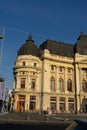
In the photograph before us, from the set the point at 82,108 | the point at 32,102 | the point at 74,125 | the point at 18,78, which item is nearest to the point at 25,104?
the point at 32,102

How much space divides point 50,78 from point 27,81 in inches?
263

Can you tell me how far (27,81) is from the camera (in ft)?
175

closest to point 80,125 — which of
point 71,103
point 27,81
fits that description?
point 27,81

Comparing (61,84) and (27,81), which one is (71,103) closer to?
(61,84)

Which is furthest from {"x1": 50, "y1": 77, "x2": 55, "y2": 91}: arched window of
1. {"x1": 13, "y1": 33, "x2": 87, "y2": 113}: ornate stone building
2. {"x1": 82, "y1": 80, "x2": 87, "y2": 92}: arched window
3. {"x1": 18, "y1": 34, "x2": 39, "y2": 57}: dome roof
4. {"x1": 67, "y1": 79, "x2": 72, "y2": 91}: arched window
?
{"x1": 82, "y1": 80, "x2": 87, "y2": 92}: arched window

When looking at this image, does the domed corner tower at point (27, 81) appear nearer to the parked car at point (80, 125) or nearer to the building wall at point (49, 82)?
the building wall at point (49, 82)

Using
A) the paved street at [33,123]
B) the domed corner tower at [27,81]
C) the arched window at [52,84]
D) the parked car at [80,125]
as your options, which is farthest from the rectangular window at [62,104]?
the parked car at [80,125]

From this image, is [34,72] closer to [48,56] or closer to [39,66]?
[39,66]

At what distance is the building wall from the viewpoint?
52.8 m

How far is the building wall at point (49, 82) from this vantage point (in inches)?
2080

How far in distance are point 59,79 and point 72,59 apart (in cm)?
690

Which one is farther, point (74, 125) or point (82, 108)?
point (82, 108)

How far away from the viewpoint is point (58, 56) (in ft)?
192

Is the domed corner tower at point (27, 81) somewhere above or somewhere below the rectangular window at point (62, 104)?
above
